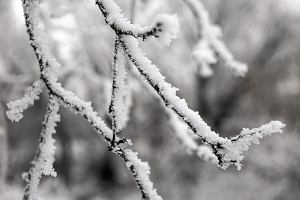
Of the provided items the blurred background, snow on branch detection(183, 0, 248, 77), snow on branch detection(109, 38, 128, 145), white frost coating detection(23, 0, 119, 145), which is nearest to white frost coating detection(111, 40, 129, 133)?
snow on branch detection(109, 38, 128, 145)

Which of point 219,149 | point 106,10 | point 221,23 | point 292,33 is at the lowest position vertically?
point 219,149

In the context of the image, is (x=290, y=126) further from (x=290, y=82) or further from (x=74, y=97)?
(x=74, y=97)

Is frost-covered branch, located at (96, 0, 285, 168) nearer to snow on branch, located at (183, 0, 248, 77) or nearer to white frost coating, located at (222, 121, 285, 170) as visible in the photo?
white frost coating, located at (222, 121, 285, 170)

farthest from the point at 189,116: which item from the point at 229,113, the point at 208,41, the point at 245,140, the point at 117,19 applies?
the point at 229,113

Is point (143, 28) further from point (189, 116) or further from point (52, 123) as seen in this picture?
point (52, 123)

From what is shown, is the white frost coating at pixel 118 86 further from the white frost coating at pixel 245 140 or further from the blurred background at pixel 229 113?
the blurred background at pixel 229 113

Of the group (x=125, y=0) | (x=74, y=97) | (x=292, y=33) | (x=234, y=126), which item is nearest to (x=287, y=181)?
(x=234, y=126)
